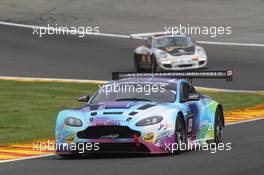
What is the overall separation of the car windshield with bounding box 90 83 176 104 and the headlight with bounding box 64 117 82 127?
102 centimetres

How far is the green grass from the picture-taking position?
18594 millimetres

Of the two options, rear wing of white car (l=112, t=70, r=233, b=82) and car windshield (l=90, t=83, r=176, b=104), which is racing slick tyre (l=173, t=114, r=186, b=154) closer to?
car windshield (l=90, t=83, r=176, b=104)

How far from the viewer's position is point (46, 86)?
2833 centimetres

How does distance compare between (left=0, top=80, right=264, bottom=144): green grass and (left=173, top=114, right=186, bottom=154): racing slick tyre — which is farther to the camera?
(left=0, top=80, right=264, bottom=144): green grass

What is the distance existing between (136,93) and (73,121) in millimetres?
1357

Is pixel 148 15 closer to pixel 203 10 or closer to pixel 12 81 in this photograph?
pixel 203 10

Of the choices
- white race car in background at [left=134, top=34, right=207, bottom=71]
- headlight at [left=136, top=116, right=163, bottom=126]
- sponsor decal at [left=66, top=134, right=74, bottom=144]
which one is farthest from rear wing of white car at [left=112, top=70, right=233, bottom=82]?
white race car in background at [left=134, top=34, right=207, bottom=71]

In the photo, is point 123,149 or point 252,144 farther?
point 252,144

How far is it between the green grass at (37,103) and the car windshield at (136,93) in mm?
2652

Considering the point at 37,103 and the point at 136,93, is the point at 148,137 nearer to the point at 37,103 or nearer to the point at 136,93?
the point at 136,93

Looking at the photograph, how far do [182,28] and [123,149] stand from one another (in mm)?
28272

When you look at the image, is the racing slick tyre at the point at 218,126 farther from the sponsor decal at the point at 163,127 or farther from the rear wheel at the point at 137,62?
the rear wheel at the point at 137,62

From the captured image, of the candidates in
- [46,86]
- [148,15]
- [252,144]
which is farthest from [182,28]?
[252,144]

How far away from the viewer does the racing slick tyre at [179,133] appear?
46.3 feet
